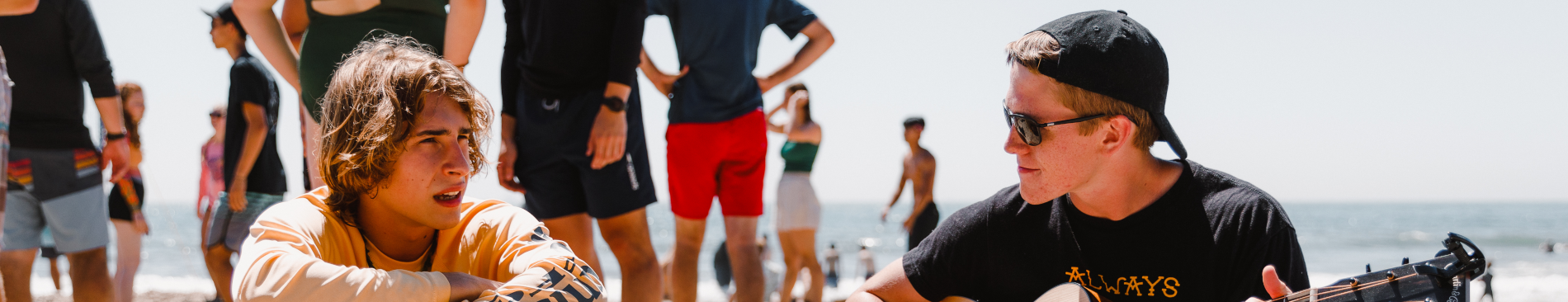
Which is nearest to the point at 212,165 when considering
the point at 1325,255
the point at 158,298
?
the point at 158,298

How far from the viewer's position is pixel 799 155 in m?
6.93

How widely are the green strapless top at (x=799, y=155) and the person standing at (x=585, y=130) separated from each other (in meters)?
3.67

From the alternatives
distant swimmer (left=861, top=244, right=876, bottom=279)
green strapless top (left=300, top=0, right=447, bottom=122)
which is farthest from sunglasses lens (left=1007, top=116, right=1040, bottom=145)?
distant swimmer (left=861, top=244, right=876, bottom=279)

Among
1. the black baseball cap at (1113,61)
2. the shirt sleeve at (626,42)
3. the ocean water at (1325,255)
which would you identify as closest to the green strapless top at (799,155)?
the ocean water at (1325,255)

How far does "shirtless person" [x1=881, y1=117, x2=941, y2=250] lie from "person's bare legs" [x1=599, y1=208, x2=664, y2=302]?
16.0 feet

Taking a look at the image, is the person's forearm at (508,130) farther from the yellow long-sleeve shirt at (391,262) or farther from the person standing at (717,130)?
the yellow long-sleeve shirt at (391,262)

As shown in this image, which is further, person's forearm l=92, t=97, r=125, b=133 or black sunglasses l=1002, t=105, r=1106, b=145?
person's forearm l=92, t=97, r=125, b=133

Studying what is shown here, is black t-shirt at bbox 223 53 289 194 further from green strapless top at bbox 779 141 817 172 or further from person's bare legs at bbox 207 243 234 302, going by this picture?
green strapless top at bbox 779 141 817 172

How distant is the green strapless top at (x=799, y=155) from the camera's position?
6.89 meters

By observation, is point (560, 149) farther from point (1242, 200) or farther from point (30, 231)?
point (30, 231)

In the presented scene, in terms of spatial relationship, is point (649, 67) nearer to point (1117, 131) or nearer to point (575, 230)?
point (575, 230)

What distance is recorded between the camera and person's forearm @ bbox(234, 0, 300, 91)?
2992 mm

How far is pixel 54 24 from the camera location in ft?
12.0

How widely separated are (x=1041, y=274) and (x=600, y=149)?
5.37 feet
